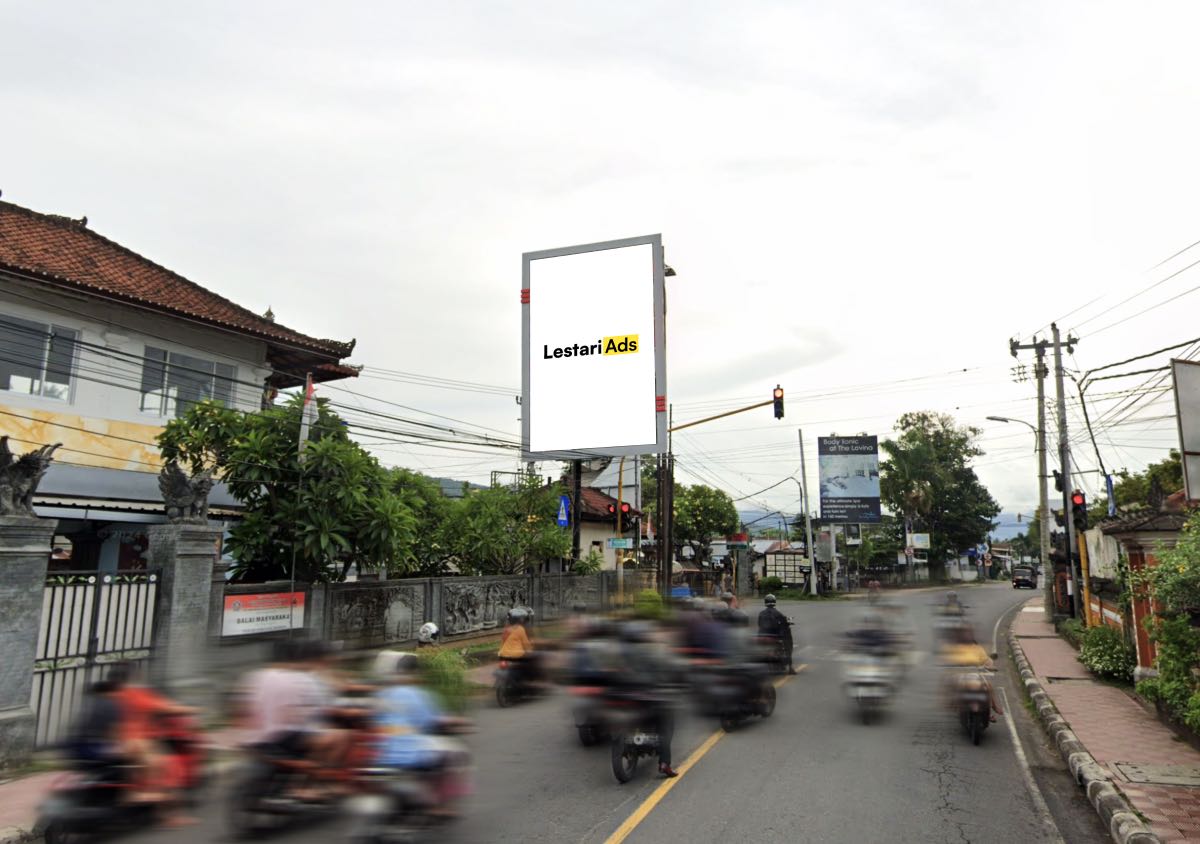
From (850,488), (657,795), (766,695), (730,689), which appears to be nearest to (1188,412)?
(766,695)

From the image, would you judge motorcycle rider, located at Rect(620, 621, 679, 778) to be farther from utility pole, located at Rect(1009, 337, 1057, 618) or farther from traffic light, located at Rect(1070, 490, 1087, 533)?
utility pole, located at Rect(1009, 337, 1057, 618)

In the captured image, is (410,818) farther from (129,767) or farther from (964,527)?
(964,527)

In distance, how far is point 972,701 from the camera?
279 inches

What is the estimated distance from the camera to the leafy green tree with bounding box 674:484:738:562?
201 feet

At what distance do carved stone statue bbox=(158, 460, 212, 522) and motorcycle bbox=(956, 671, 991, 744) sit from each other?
11.9 m

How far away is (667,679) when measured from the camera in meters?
3.40

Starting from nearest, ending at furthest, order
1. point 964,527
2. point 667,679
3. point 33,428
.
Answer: point 667,679, point 33,428, point 964,527

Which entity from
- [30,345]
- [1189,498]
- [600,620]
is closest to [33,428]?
[30,345]

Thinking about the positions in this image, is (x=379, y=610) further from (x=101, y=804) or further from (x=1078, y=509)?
(x=1078, y=509)

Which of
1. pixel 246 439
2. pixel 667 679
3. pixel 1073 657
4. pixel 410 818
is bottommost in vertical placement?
pixel 1073 657

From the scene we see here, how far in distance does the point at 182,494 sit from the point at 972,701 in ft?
40.5

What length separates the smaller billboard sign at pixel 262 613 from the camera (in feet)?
49.1

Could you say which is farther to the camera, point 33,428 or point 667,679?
point 33,428

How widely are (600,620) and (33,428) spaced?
2059 cm
